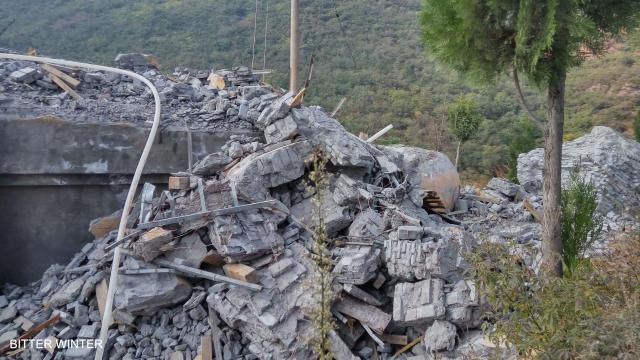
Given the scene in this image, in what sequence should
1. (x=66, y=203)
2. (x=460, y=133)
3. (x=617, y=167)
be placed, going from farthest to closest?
1. (x=460, y=133)
2. (x=617, y=167)
3. (x=66, y=203)

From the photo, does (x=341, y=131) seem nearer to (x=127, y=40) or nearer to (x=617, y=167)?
(x=617, y=167)

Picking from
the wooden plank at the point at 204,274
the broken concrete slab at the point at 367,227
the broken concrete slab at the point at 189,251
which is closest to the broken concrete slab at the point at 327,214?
the broken concrete slab at the point at 367,227

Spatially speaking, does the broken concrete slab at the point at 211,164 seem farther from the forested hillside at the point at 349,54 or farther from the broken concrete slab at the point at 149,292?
the forested hillside at the point at 349,54

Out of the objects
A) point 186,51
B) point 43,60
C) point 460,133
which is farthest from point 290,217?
point 186,51

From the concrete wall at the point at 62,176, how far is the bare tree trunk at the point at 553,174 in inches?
156

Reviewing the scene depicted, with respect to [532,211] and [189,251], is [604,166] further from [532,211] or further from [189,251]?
[189,251]

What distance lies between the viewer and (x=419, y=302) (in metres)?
4.73

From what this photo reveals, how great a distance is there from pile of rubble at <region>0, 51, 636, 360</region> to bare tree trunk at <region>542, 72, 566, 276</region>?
330 millimetres

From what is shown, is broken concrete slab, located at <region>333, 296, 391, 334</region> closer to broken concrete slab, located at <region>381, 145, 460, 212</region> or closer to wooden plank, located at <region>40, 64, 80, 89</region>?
broken concrete slab, located at <region>381, 145, 460, 212</region>

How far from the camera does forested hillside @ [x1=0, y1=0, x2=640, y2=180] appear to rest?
58.0ft

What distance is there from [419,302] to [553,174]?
1720 millimetres

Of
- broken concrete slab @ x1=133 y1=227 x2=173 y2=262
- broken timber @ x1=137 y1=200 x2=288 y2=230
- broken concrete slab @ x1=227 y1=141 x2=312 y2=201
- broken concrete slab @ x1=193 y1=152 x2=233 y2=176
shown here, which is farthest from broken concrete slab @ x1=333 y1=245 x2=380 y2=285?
broken concrete slab @ x1=193 y1=152 x2=233 y2=176

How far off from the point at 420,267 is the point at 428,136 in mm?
Result: 12577

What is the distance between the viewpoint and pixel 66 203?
21.4 feet
